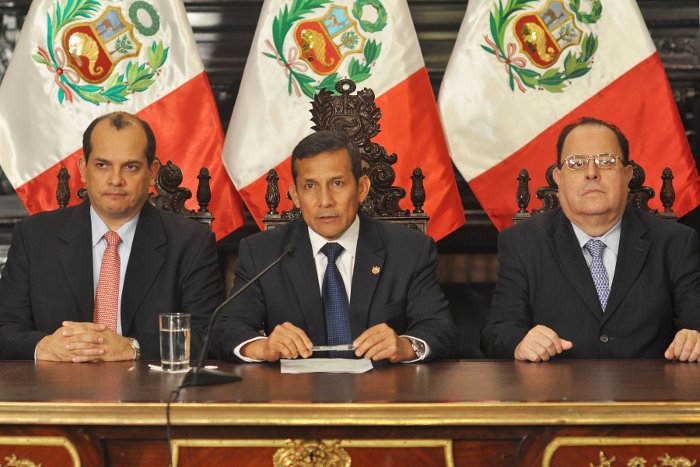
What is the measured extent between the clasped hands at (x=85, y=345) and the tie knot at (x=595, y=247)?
1.48 meters

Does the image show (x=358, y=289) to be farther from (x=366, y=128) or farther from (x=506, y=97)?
(x=506, y=97)

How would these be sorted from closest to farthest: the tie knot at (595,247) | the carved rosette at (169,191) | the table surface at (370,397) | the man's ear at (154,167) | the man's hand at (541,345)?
the table surface at (370,397) → the man's hand at (541,345) → the tie knot at (595,247) → the man's ear at (154,167) → the carved rosette at (169,191)

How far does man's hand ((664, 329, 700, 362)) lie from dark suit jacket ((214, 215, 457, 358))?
618mm

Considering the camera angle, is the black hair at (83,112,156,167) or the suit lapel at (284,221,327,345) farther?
the black hair at (83,112,156,167)

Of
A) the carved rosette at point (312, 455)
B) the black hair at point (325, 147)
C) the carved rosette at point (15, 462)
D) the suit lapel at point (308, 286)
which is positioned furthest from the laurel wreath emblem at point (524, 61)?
the carved rosette at point (15, 462)

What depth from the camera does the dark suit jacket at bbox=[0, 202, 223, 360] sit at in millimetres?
3051

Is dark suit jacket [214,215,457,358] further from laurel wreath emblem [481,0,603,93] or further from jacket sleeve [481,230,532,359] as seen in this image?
laurel wreath emblem [481,0,603,93]

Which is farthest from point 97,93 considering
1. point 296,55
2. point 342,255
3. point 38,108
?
point 342,255

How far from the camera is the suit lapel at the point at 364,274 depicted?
2867mm

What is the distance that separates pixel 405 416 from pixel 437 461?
13 centimetres

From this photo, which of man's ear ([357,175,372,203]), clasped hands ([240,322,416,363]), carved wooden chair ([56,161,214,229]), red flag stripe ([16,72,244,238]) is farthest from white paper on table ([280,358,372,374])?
red flag stripe ([16,72,244,238])

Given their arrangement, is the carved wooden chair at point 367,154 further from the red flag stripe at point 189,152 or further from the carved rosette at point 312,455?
the carved rosette at point 312,455

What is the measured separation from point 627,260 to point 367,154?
1011mm

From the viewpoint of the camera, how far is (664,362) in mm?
2625
